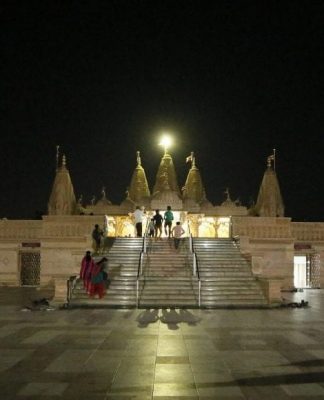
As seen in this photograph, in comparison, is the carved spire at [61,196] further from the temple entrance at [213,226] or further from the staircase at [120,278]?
the staircase at [120,278]

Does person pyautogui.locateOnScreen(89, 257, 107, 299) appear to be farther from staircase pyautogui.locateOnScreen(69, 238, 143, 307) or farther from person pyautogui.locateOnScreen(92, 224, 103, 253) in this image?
person pyautogui.locateOnScreen(92, 224, 103, 253)

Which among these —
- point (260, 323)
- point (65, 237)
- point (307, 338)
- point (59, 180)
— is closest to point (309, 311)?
point (260, 323)

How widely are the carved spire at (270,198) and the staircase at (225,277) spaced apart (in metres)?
9.66

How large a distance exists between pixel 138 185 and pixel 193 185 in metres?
3.95

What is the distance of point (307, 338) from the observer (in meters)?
11.0

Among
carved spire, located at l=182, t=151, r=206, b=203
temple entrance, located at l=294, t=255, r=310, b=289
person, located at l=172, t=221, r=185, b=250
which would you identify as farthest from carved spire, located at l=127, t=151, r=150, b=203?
person, located at l=172, t=221, r=185, b=250

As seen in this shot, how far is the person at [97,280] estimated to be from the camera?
54.4 ft

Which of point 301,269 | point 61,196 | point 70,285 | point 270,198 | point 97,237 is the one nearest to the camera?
point 70,285

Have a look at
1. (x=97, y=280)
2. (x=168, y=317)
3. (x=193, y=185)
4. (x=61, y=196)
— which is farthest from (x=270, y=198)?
(x=168, y=317)

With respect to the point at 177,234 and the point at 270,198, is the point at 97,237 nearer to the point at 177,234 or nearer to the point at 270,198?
the point at 177,234

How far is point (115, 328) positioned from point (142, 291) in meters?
5.70

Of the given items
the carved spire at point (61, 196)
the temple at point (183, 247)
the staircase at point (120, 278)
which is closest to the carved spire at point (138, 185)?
the temple at point (183, 247)

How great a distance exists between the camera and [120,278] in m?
19.1

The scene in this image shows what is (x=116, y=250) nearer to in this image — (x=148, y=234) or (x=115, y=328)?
(x=148, y=234)
